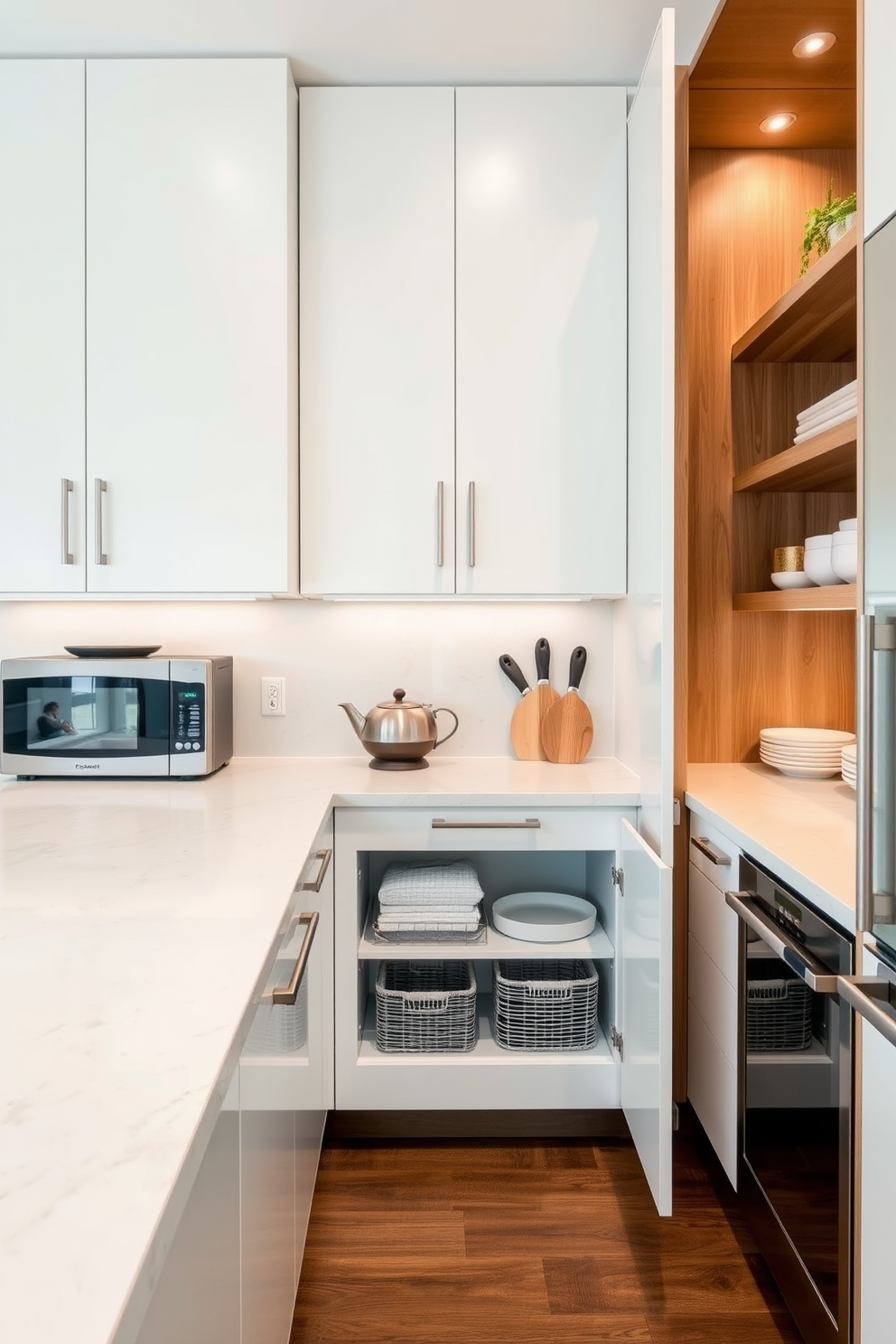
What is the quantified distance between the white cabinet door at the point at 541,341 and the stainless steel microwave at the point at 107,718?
0.76 m

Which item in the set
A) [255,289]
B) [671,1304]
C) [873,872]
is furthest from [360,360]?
[671,1304]

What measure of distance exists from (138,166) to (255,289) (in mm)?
397

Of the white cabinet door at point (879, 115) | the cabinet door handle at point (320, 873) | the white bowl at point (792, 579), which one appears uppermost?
the white cabinet door at point (879, 115)

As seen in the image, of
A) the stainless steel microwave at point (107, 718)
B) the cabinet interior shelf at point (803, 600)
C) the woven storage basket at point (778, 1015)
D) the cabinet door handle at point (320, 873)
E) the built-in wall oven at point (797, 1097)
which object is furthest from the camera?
the stainless steel microwave at point (107, 718)

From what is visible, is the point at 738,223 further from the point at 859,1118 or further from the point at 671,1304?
the point at 671,1304

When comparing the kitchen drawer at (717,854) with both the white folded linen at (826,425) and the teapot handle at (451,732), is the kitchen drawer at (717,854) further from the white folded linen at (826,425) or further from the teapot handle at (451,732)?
the white folded linen at (826,425)

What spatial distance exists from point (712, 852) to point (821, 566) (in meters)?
0.69

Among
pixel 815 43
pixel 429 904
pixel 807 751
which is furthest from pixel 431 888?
pixel 815 43

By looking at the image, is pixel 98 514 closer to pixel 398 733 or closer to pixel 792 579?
pixel 398 733

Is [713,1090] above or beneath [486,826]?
beneath

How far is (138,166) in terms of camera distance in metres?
2.05

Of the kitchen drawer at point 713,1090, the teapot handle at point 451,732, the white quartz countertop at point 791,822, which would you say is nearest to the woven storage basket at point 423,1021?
the kitchen drawer at point 713,1090

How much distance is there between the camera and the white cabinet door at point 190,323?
204 cm

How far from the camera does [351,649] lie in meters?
2.49
